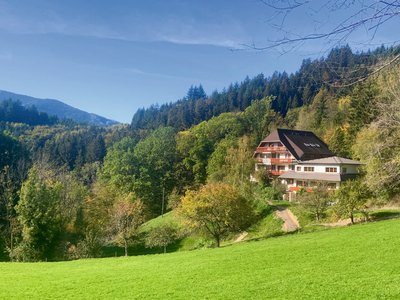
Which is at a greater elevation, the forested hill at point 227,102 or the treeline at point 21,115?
the treeline at point 21,115

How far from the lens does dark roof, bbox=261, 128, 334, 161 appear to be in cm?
4862

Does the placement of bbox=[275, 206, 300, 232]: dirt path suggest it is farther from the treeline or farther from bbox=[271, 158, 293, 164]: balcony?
the treeline

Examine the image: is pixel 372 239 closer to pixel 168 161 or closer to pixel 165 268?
pixel 165 268

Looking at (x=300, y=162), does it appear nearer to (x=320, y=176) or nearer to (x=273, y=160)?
(x=320, y=176)

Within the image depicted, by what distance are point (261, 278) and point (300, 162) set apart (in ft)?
114

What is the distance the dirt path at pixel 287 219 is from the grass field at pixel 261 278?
12.5 m

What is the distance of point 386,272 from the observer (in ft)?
31.7

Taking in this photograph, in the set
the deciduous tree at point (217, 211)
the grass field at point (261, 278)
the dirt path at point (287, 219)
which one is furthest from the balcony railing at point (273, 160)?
the grass field at point (261, 278)

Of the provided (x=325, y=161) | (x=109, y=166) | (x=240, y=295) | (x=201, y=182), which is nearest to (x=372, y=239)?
(x=240, y=295)

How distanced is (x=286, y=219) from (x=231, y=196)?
6842 mm

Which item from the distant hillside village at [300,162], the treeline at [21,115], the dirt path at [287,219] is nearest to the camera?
the dirt path at [287,219]

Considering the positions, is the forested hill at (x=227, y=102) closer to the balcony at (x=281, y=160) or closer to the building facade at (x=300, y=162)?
the building facade at (x=300, y=162)

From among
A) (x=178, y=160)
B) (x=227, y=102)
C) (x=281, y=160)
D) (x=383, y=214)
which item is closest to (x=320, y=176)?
(x=281, y=160)

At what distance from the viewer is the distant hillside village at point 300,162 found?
37531mm
